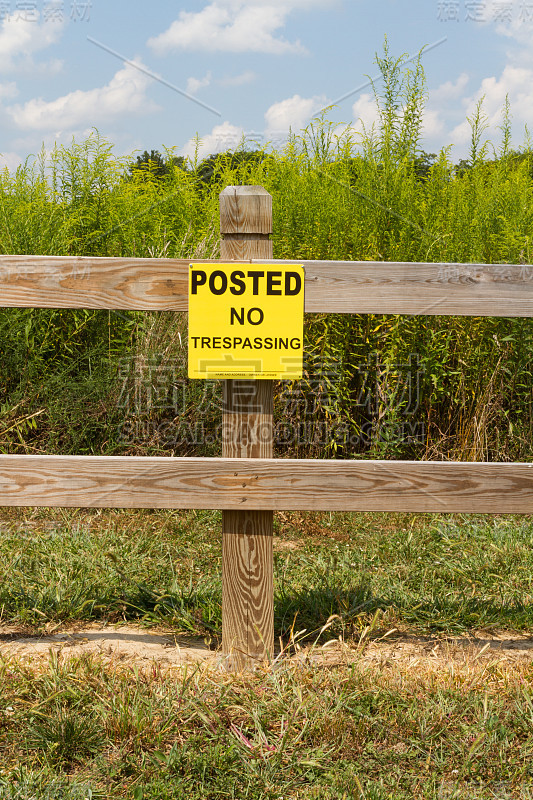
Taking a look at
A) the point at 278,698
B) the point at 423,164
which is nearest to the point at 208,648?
the point at 278,698

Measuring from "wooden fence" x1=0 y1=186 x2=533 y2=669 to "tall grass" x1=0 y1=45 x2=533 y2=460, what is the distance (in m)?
1.67

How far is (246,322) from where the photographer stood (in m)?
2.42

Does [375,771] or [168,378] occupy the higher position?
[168,378]

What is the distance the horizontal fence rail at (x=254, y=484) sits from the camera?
7.97 feet

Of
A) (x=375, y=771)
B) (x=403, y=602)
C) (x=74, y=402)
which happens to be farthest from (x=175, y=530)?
(x=375, y=771)

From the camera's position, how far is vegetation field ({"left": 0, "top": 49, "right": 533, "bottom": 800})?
2055 millimetres

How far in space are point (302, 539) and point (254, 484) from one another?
1665 millimetres

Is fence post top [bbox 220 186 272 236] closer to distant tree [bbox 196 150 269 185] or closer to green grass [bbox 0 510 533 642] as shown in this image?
green grass [bbox 0 510 533 642]

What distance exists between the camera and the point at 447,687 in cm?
236

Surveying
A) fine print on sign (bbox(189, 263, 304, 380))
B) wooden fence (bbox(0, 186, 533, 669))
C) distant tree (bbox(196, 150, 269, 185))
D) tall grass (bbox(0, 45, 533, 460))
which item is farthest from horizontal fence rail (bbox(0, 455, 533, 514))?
distant tree (bbox(196, 150, 269, 185))

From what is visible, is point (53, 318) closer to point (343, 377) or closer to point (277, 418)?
point (277, 418)

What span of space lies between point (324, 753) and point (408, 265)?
1.61 m

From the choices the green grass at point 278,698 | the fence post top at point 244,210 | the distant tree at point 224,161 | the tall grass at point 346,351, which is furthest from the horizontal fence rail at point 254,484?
the distant tree at point 224,161

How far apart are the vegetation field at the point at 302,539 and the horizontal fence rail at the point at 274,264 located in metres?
0.12
